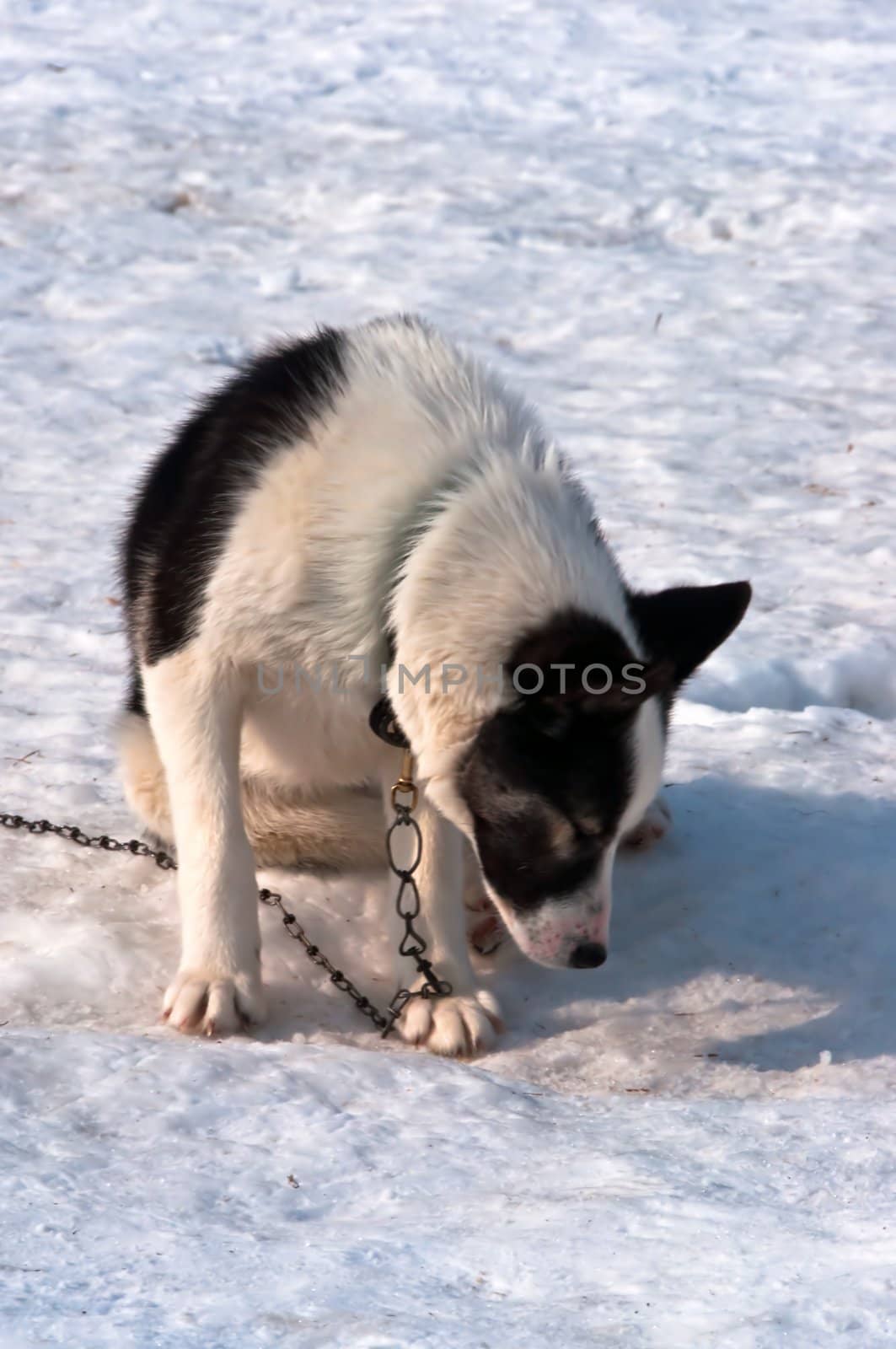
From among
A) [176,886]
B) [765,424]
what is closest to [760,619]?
[765,424]

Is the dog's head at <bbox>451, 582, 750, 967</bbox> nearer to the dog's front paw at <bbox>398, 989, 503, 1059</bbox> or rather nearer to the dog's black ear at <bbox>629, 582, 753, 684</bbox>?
the dog's black ear at <bbox>629, 582, 753, 684</bbox>

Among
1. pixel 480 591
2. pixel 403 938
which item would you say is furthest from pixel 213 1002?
pixel 480 591

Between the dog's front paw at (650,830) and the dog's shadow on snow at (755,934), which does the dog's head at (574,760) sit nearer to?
the dog's shadow on snow at (755,934)

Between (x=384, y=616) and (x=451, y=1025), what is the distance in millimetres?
862

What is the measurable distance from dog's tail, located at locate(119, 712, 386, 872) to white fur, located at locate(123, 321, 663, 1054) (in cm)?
28

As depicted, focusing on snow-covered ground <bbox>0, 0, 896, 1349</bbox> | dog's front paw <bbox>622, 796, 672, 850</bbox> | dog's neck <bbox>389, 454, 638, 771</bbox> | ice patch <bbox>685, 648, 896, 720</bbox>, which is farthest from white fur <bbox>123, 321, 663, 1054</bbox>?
ice patch <bbox>685, 648, 896, 720</bbox>

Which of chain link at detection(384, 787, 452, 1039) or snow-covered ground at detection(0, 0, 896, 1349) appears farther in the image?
chain link at detection(384, 787, 452, 1039)

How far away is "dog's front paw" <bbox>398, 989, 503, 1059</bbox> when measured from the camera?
126 inches

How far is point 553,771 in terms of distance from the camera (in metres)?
2.89

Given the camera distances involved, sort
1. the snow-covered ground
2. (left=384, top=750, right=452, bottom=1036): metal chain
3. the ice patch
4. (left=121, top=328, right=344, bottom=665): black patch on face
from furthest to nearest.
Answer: the ice patch < (left=384, top=750, right=452, bottom=1036): metal chain < (left=121, top=328, right=344, bottom=665): black patch on face < the snow-covered ground

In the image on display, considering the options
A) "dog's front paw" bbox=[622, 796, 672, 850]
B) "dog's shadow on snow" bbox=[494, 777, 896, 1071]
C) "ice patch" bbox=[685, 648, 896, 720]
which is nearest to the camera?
"dog's shadow on snow" bbox=[494, 777, 896, 1071]

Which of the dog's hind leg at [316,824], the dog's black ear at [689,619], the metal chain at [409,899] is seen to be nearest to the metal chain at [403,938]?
the metal chain at [409,899]

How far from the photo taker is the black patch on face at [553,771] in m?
2.78

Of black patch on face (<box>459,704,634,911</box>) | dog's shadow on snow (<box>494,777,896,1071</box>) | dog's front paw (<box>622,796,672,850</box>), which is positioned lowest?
dog's shadow on snow (<box>494,777,896,1071</box>)
